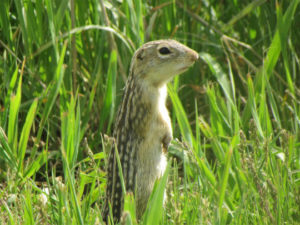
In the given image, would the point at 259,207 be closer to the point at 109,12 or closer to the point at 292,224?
the point at 292,224

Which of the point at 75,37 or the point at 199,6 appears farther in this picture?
the point at 199,6

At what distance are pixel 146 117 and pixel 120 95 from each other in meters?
1.04

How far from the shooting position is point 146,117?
3.55m

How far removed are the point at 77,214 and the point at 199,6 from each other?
2892 mm

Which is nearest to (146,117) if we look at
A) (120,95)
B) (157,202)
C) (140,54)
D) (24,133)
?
(140,54)

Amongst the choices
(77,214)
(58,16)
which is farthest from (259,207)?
(58,16)

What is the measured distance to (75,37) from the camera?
4.39m

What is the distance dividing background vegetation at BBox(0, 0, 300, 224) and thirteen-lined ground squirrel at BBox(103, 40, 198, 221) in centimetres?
12

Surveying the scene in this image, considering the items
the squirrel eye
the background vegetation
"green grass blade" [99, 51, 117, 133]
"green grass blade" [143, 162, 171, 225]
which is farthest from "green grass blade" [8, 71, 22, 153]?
"green grass blade" [143, 162, 171, 225]

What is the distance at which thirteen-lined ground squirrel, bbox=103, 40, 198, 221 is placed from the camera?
3.43 meters

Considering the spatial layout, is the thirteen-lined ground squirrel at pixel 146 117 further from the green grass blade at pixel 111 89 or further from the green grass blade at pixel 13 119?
the green grass blade at pixel 13 119

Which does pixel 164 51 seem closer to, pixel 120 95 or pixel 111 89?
pixel 111 89

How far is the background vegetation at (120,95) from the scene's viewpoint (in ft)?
10.00

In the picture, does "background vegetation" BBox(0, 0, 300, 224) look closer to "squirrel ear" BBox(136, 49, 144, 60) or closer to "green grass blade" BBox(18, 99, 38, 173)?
"green grass blade" BBox(18, 99, 38, 173)
